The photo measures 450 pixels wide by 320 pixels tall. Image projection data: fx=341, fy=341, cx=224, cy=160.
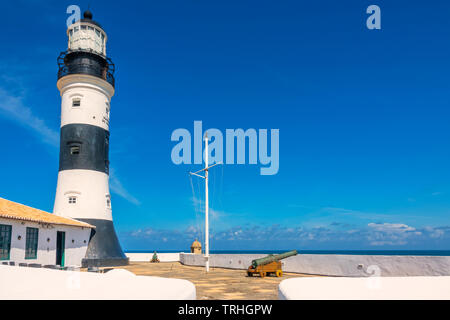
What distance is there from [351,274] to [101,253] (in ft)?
53.4

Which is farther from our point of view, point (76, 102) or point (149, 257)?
point (149, 257)

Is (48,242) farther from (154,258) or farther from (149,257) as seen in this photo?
(149,257)

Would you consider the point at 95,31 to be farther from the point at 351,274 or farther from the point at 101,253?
the point at 351,274

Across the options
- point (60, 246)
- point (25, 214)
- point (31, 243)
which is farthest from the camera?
point (60, 246)

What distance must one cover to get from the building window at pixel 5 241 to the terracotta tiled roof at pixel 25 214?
26.7 inches

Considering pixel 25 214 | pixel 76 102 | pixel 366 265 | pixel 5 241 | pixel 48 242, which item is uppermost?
pixel 76 102

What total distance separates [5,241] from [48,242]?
3153 mm

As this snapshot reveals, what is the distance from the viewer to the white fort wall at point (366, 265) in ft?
40.7

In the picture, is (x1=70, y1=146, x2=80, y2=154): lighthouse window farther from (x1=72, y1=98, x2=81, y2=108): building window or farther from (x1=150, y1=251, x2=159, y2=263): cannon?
(x1=150, y1=251, x2=159, y2=263): cannon

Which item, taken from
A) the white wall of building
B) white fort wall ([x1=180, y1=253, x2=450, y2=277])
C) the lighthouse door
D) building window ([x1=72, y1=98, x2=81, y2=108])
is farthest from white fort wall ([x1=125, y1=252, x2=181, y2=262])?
building window ([x1=72, y1=98, x2=81, y2=108])

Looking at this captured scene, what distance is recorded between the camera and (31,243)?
59.2ft

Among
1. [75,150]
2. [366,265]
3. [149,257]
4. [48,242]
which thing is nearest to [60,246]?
[48,242]
